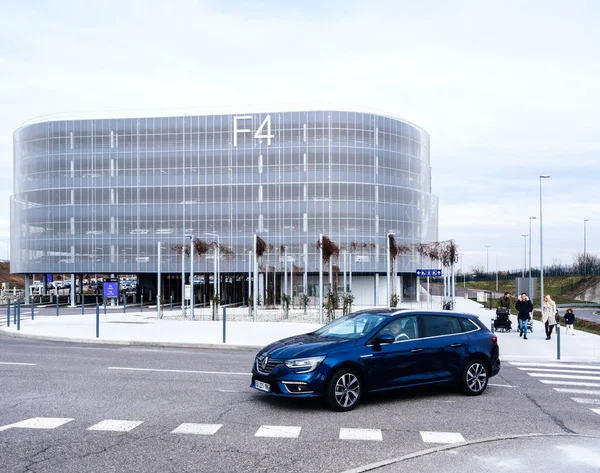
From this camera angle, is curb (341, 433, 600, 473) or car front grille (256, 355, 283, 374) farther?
car front grille (256, 355, 283, 374)

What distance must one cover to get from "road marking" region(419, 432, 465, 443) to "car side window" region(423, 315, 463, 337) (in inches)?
110

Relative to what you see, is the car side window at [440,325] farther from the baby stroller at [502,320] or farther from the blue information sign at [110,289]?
the blue information sign at [110,289]

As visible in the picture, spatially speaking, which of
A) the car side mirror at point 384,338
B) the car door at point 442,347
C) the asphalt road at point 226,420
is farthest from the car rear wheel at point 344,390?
the car door at point 442,347

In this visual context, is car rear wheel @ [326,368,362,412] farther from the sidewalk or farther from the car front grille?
A: the sidewalk

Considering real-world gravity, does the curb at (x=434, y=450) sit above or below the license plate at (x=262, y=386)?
below

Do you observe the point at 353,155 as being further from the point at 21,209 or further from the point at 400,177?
the point at 21,209

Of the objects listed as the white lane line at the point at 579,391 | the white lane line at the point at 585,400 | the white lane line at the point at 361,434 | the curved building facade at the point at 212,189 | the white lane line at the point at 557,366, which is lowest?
the white lane line at the point at 557,366

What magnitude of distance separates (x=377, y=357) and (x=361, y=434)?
1.99 metres

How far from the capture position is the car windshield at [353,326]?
1114cm

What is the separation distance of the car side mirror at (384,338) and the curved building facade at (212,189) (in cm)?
6053

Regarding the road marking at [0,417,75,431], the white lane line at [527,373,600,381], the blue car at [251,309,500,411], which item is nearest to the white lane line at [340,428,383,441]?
the blue car at [251,309,500,411]

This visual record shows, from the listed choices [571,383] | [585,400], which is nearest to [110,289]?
[571,383]

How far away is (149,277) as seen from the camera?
80562 millimetres

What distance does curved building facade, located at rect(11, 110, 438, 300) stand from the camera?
72.5 m
